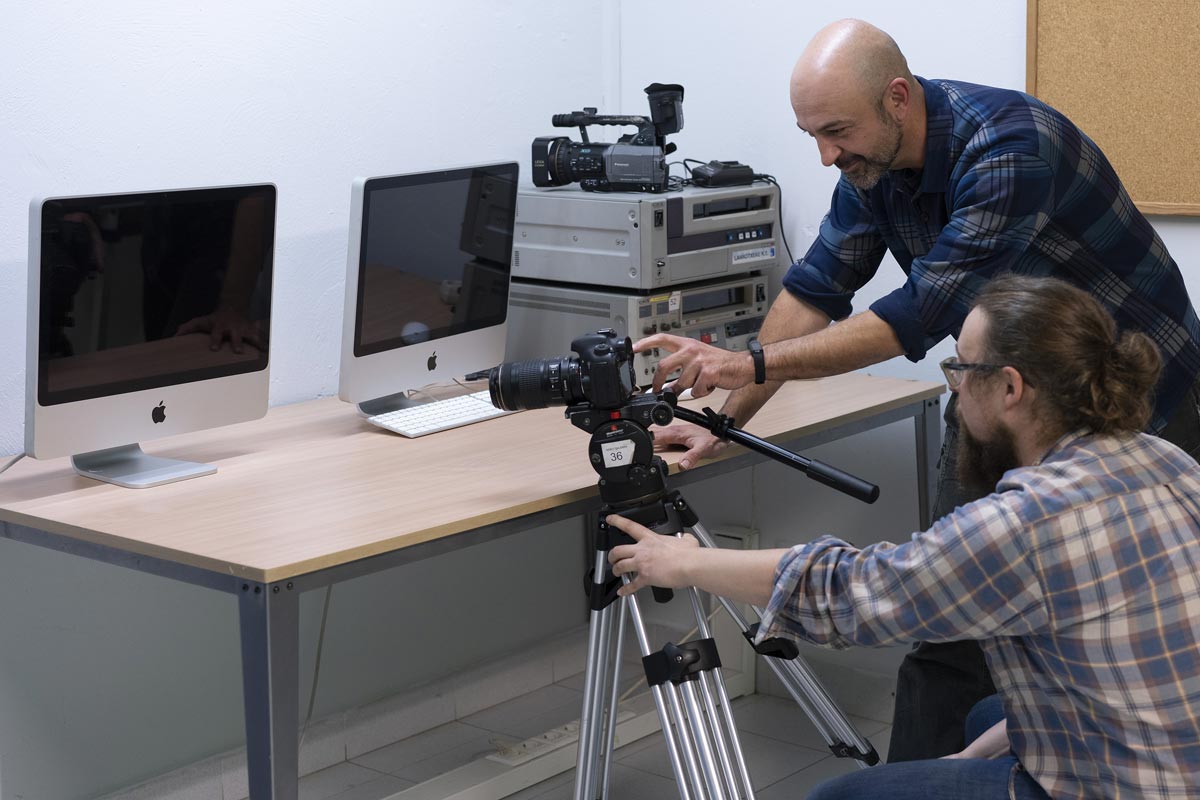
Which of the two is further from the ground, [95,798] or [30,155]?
[30,155]

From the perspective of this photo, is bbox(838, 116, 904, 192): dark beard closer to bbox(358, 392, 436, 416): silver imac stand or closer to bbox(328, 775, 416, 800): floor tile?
bbox(358, 392, 436, 416): silver imac stand

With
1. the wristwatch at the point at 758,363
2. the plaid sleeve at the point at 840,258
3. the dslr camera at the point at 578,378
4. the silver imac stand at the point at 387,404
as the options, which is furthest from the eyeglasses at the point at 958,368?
the silver imac stand at the point at 387,404

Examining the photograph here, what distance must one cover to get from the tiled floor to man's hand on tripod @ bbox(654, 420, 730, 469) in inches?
35.7

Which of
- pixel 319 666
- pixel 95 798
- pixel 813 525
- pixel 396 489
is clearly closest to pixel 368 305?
pixel 396 489

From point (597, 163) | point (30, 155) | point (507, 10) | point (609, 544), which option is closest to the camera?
point (609, 544)

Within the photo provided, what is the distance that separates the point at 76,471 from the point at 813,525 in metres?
1.79

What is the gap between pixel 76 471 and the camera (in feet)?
7.80

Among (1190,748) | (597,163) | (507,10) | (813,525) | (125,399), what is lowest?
(813,525)

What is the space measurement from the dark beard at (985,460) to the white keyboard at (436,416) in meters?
1.12

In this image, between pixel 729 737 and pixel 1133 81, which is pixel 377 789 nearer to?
pixel 729 737

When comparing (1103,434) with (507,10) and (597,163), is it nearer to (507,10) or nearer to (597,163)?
(597,163)

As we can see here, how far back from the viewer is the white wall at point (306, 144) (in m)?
2.60

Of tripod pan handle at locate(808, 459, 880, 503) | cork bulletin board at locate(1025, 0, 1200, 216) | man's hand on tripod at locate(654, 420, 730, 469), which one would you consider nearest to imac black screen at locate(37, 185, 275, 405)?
man's hand on tripod at locate(654, 420, 730, 469)

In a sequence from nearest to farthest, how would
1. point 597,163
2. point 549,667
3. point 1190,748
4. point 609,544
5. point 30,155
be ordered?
point 1190,748 → point 609,544 → point 30,155 → point 597,163 → point 549,667
